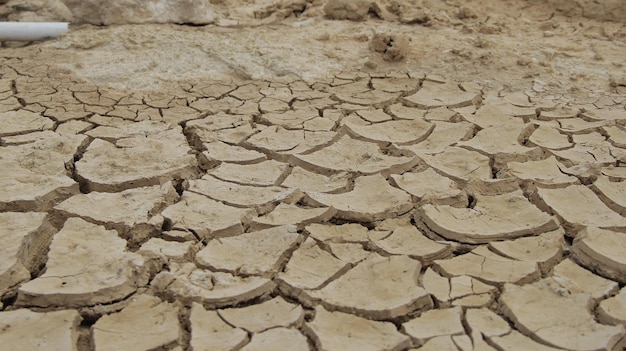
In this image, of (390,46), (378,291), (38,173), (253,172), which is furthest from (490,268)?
(390,46)

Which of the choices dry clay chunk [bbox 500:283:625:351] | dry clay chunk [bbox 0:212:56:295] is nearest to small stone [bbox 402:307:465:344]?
dry clay chunk [bbox 500:283:625:351]

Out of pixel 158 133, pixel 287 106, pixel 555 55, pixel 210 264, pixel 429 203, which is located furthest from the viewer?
pixel 555 55

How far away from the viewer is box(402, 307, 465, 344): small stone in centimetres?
184

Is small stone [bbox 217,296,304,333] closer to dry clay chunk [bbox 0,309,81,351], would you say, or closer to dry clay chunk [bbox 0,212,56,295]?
dry clay chunk [bbox 0,309,81,351]

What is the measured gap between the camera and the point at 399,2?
4.73m

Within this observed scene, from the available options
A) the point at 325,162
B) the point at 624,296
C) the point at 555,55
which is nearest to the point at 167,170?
the point at 325,162

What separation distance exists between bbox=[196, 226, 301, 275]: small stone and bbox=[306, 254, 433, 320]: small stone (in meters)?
0.21

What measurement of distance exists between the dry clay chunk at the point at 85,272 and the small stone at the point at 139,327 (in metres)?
0.07

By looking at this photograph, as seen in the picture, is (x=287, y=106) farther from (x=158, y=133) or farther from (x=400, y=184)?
(x=400, y=184)

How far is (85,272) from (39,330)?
0.25 m

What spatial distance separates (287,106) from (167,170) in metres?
0.90

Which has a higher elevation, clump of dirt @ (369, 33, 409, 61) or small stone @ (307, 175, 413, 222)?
clump of dirt @ (369, 33, 409, 61)

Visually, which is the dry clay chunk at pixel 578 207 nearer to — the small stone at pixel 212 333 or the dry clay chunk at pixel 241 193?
the dry clay chunk at pixel 241 193

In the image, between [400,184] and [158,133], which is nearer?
[400,184]
